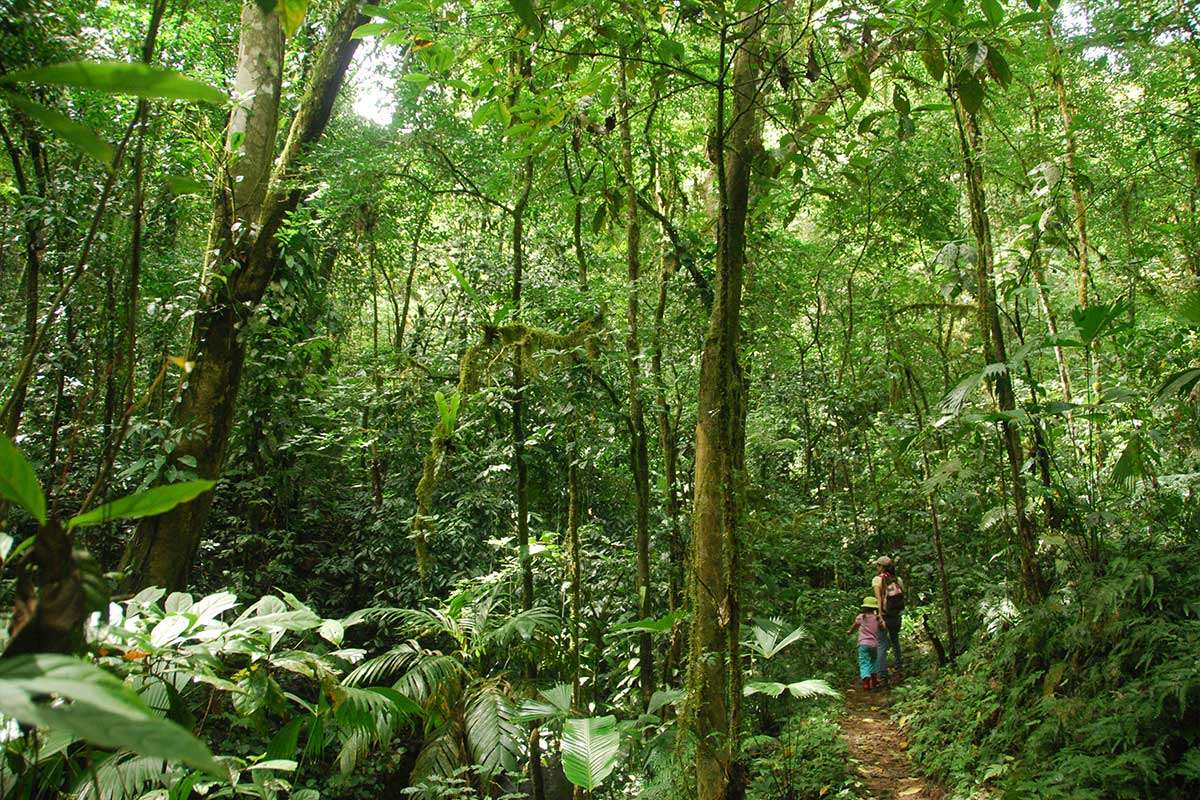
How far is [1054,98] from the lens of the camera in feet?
28.8

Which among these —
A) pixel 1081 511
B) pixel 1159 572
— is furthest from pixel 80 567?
pixel 1081 511

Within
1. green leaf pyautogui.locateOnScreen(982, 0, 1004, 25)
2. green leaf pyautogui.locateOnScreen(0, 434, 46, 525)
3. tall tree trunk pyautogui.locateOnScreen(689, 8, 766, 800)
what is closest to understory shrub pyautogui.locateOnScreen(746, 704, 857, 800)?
tall tree trunk pyautogui.locateOnScreen(689, 8, 766, 800)

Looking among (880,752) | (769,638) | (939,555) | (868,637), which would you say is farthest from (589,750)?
(868,637)

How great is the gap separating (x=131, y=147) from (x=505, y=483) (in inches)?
168

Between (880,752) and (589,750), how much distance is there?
146 inches

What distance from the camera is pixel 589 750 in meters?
3.21

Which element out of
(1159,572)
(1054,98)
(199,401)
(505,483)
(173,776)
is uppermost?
(1054,98)

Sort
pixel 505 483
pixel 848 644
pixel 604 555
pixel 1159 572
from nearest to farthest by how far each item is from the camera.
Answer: pixel 1159 572 → pixel 604 555 → pixel 505 483 → pixel 848 644

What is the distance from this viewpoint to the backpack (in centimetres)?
743

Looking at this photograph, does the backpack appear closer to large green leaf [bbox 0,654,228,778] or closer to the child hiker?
the child hiker

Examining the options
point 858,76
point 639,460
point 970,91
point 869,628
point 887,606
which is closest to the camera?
point 970,91

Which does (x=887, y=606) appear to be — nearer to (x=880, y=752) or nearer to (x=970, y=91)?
(x=880, y=752)

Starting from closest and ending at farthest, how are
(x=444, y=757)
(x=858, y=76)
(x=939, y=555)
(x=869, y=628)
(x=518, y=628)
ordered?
(x=858, y=76) → (x=518, y=628) → (x=444, y=757) → (x=939, y=555) → (x=869, y=628)

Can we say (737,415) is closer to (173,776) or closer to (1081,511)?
(173,776)
